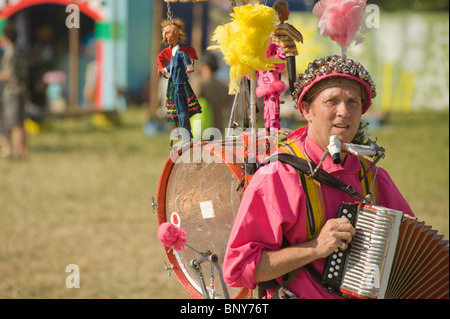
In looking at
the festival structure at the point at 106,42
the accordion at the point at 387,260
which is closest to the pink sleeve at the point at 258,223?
the accordion at the point at 387,260

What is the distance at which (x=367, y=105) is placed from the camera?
2680 mm

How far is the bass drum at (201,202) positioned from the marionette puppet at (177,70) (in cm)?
21

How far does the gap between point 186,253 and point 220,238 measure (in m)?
0.24

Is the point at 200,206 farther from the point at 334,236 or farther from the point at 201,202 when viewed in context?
the point at 334,236

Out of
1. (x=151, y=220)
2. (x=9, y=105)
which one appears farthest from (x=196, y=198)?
(x=9, y=105)

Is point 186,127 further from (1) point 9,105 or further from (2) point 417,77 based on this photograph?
(2) point 417,77

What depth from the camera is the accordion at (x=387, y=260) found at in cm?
239

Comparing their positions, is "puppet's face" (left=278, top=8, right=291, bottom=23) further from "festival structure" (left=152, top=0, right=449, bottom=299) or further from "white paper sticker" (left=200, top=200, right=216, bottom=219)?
"white paper sticker" (left=200, top=200, right=216, bottom=219)

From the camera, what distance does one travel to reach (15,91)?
10.9 metres

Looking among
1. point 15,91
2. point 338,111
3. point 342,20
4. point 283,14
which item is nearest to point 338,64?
point 338,111

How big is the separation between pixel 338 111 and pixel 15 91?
31.0 ft

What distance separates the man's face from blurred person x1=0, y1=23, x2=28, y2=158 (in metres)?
9.15

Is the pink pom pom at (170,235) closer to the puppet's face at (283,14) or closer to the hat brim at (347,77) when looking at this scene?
the hat brim at (347,77)

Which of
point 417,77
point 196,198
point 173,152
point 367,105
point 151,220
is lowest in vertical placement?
point 151,220
